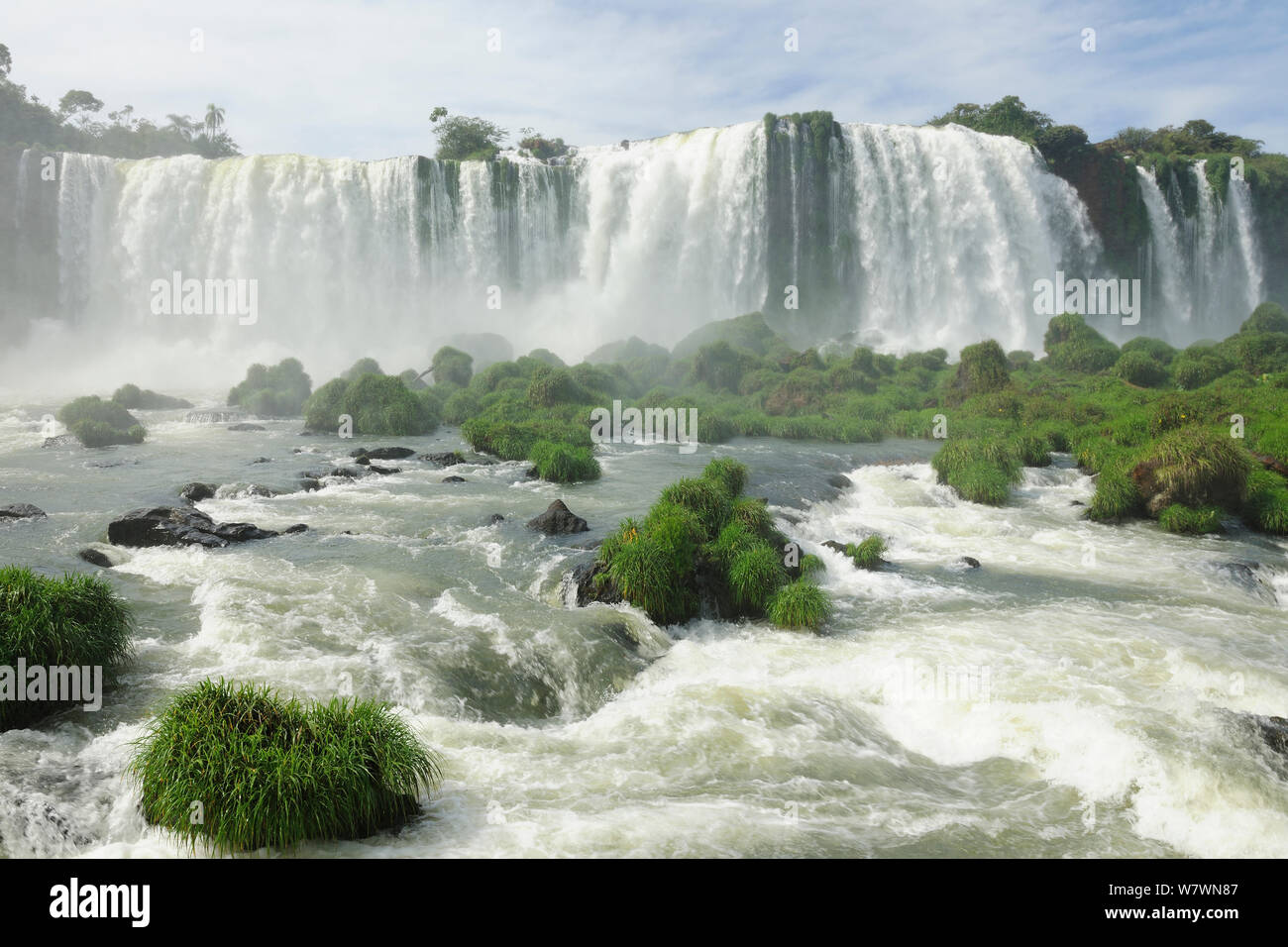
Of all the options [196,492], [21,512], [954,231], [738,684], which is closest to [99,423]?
[196,492]

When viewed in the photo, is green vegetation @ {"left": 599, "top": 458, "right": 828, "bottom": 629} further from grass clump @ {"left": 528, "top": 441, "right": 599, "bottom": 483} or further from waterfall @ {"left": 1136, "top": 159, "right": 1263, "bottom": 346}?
waterfall @ {"left": 1136, "top": 159, "right": 1263, "bottom": 346}

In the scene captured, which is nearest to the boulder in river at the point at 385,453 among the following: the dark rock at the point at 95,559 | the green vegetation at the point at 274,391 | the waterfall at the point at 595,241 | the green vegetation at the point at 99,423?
the green vegetation at the point at 99,423

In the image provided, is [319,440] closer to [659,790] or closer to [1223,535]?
[659,790]

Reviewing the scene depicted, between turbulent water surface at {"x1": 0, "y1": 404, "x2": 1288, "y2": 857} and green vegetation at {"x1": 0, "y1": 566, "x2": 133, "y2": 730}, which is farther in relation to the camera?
green vegetation at {"x1": 0, "y1": 566, "x2": 133, "y2": 730}

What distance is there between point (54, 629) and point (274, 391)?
28.6m

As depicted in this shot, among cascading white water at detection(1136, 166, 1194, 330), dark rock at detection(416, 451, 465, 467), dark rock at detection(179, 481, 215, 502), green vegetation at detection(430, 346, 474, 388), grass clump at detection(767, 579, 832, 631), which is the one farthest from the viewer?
cascading white water at detection(1136, 166, 1194, 330)

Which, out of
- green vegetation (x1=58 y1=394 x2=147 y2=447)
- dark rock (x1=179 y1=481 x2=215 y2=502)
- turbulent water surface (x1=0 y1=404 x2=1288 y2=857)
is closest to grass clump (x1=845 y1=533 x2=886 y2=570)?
turbulent water surface (x1=0 y1=404 x2=1288 y2=857)

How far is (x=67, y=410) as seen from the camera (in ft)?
89.8

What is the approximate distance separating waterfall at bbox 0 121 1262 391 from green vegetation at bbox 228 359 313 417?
9.93 metres

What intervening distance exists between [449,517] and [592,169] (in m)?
40.4

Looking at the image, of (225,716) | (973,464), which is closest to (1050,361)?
Result: (973,464)

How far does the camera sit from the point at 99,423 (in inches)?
1002

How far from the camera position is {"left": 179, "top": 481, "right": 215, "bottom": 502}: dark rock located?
59.3 feet

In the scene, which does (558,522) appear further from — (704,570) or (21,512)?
(21,512)
